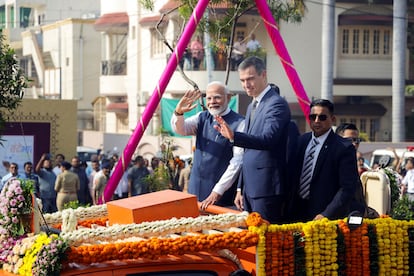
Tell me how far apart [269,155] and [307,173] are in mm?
290

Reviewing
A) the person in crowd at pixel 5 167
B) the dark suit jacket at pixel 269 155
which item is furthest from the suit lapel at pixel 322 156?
the person in crowd at pixel 5 167

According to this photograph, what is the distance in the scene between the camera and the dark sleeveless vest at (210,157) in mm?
7805

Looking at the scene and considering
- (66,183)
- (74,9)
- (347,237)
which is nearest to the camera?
(347,237)

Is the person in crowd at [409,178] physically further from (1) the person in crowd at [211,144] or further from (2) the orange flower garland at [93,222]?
(2) the orange flower garland at [93,222]

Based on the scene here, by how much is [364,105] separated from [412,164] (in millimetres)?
15399

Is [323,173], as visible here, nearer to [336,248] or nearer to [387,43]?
[336,248]

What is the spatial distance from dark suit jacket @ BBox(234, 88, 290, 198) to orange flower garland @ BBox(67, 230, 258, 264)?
1.25 meters

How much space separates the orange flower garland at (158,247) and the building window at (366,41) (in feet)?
98.7

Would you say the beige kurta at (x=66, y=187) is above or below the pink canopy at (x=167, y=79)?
below

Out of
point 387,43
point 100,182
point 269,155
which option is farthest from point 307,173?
point 387,43

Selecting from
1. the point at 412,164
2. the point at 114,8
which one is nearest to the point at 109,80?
the point at 114,8

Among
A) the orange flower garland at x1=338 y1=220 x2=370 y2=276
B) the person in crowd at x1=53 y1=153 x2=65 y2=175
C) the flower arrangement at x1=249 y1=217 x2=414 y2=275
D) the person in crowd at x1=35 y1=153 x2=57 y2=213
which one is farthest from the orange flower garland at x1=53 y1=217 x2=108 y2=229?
the person in crowd at x1=53 y1=153 x2=65 y2=175

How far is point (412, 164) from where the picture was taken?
65.8 feet

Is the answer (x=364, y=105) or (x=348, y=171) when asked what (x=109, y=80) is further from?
(x=348, y=171)
